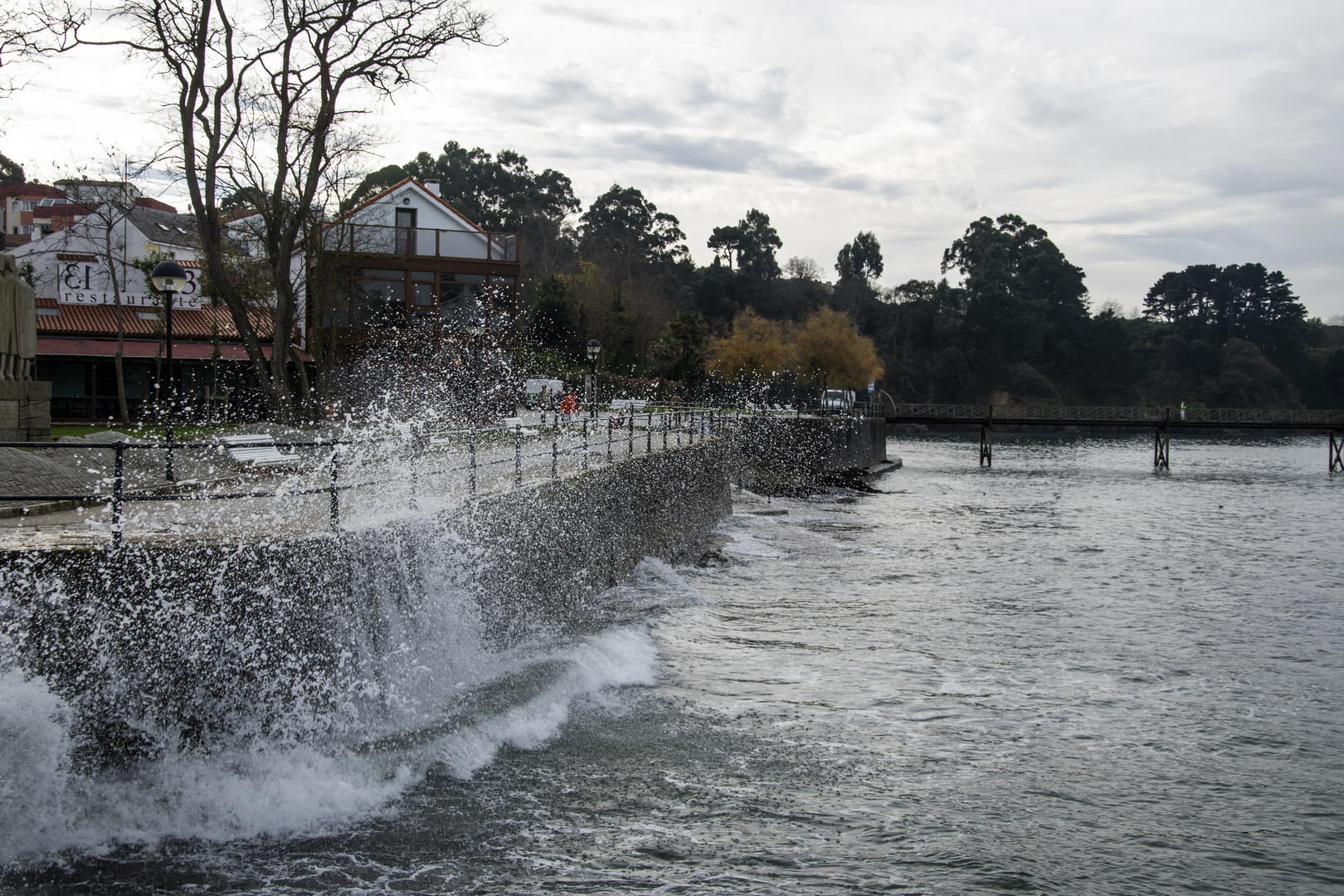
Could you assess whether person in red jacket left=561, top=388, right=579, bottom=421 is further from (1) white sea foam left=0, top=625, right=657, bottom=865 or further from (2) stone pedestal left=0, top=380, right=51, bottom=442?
(1) white sea foam left=0, top=625, right=657, bottom=865

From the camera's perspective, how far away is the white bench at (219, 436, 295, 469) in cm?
1389

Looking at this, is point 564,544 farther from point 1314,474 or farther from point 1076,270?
point 1076,270

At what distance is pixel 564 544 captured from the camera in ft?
41.8

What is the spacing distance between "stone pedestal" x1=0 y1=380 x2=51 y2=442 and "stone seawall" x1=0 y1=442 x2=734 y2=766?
7784 mm

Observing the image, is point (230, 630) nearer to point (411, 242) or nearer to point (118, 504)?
point (118, 504)

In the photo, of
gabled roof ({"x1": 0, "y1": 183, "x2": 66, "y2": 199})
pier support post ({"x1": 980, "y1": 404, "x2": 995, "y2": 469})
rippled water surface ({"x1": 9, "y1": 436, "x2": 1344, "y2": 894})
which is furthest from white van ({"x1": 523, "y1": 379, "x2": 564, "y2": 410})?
gabled roof ({"x1": 0, "y1": 183, "x2": 66, "y2": 199})

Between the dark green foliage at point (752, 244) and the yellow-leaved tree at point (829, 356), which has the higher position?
the dark green foliage at point (752, 244)

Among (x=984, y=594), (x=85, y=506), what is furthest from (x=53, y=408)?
(x=984, y=594)

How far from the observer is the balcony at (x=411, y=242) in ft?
111

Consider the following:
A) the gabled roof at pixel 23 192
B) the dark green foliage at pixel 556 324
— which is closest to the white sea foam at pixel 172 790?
the dark green foliage at pixel 556 324

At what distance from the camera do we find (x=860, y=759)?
8711 mm

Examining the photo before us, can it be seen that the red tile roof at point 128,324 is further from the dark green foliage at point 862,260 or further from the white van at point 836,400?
the dark green foliage at point 862,260

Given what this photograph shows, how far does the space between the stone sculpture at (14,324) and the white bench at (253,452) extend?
314 centimetres

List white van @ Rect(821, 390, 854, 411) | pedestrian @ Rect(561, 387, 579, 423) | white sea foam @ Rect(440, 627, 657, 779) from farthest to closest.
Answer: white van @ Rect(821, 390, 854, 411) < pedestrian @ Rect(561, 387, 579, 423) < white sea foam @ Rect(440, 627, 657, 779)
